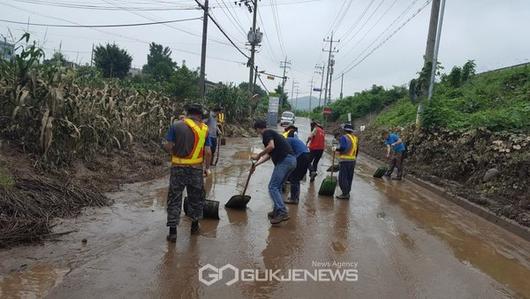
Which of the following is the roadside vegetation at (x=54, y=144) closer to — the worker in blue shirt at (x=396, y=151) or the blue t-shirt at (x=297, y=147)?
the blue t-shirt at (x=297, y=147)

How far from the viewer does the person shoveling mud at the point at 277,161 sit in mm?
7352

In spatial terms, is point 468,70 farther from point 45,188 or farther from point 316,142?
point 45,188

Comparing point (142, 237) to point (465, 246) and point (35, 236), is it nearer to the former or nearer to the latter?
point (35, 236)

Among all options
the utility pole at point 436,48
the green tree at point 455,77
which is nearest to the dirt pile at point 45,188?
the utility pole at point 436,48

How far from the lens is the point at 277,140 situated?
7562 mm

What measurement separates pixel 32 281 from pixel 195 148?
8.08 ft

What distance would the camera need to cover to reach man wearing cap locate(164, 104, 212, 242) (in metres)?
6.05

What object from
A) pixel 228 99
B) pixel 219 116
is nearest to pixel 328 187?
pixel 219 116

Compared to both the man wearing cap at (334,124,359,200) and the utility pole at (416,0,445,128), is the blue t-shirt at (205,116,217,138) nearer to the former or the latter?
the man wearing cap at (334,124,359,200)

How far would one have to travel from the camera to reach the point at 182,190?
6191mm

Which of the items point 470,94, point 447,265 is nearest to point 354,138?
point 447,265

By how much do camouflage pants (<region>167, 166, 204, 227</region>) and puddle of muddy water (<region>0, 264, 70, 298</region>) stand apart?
156 cm

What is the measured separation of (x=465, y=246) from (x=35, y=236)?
19.4 ft
